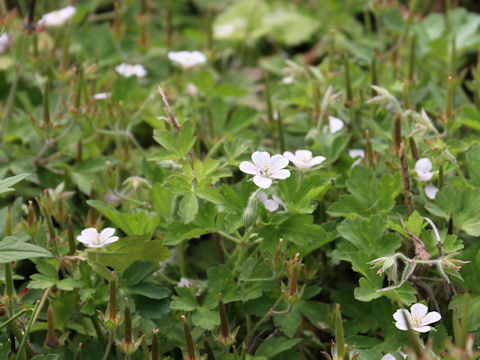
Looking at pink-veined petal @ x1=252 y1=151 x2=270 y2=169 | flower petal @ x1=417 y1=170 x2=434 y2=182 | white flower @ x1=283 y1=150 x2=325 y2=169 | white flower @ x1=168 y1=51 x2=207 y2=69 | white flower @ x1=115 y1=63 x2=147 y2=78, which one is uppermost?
pink-veined petal @ x1=252 y1=151 x2=270 y2=169

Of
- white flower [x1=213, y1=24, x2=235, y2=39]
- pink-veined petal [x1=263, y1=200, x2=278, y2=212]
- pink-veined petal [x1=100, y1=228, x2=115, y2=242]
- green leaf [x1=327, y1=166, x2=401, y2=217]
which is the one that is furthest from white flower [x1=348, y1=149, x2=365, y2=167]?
white flower [x1=213, y1=24, x2=235, y2=39]

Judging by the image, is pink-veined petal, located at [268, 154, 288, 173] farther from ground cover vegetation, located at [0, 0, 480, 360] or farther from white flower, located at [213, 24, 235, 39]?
white flower, located at [213, 24, 235, 39]

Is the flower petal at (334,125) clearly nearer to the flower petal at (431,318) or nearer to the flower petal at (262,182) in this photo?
the flower petal at (262,182)

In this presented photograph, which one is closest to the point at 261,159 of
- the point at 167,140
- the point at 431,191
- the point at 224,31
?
the point at 167,140

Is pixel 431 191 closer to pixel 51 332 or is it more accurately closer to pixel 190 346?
pixel 190 346

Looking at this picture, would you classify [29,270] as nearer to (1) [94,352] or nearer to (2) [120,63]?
(1) [94,352]

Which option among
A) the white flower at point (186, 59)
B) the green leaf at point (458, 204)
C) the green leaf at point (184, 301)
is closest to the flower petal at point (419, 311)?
the green leaf at point (458, 204)
